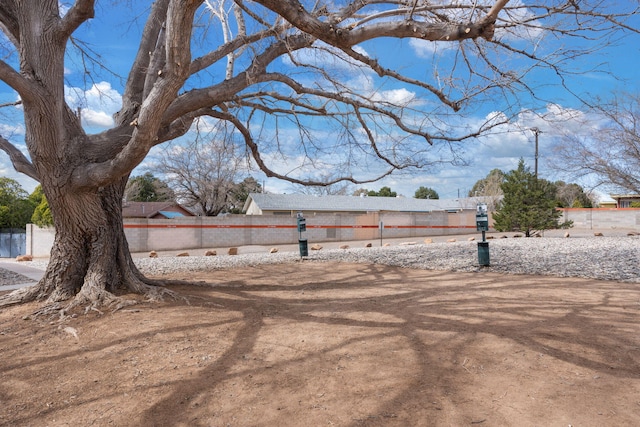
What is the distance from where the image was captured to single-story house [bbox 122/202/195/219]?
3216 centimetres

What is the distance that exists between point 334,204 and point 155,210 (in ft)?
51.8

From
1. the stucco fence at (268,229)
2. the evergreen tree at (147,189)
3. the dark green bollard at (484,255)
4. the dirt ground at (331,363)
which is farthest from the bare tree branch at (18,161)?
the evergreen tree at (147,189)

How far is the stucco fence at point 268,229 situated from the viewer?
19703mm

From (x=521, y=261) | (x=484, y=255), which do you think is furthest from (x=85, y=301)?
(x=521, y=261)

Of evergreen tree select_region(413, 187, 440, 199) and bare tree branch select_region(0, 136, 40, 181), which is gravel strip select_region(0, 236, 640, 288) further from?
evergreen tree select_region(413, 187, 440, 199)

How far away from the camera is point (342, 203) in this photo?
39188 mm

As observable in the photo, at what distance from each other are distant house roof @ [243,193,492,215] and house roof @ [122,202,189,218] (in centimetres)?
641

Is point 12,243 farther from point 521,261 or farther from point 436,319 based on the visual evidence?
point 436,319

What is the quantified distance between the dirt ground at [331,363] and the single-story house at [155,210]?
2855 centimetres

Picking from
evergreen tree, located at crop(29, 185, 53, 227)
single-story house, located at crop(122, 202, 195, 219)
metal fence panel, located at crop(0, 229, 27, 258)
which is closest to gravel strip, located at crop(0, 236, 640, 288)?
evergreen tree, located at crop(29, 185, 53, 227)

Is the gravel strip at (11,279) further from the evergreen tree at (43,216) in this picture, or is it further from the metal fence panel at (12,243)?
the metal fence panel at (12,243)

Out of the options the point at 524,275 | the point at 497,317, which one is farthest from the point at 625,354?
the point at 524,275

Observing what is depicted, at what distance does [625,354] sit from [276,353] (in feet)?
10.3

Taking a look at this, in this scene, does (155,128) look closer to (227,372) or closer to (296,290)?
(227,372)
